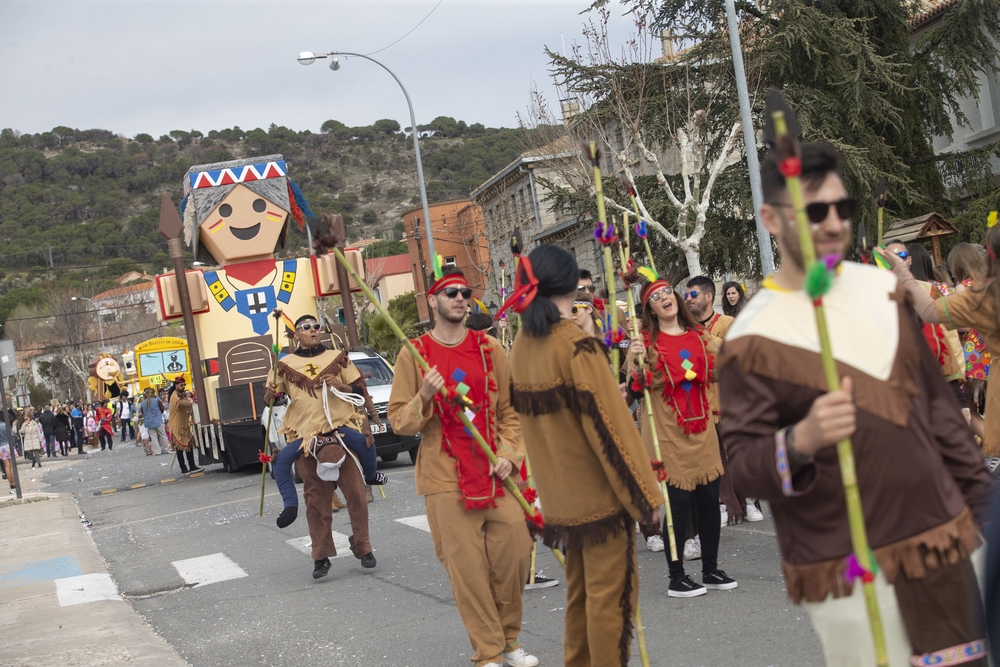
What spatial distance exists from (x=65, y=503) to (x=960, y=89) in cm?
1905

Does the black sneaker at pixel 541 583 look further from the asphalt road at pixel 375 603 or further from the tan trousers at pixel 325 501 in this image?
the tan trousers at pixel 325 501

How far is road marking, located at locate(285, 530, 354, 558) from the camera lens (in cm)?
949

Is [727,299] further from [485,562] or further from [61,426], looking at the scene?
[61,426]

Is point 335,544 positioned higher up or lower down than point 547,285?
lower down

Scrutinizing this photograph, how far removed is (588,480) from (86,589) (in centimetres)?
595

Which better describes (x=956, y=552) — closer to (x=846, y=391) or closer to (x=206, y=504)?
(x=846, y=391)

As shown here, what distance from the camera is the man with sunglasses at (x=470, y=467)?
17.0 feet

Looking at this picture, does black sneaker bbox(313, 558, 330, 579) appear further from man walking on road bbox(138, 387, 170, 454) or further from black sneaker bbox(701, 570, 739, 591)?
man walking on road bbox(138, 387, 170, 454)

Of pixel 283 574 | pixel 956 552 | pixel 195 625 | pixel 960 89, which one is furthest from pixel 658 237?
pixel 956 552

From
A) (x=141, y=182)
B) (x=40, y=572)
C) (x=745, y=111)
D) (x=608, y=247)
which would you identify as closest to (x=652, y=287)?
(x=608, y=247)

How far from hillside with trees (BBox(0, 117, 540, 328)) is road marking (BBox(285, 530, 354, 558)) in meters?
59.5

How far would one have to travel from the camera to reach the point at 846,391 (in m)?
2.31

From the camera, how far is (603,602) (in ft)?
13.2

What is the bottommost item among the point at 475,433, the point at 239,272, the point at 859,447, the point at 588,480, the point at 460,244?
the point at 588,480
